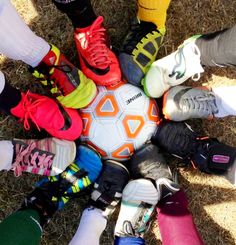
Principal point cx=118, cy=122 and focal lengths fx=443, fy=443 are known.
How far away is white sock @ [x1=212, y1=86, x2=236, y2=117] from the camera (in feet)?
5.43

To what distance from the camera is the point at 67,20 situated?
1.79m

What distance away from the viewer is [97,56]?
1.60 m

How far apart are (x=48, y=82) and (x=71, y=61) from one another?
Answer: 0.21 metres

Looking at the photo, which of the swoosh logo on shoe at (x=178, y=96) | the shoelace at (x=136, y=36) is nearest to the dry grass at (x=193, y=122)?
the shoelace at (x=136, y=36)

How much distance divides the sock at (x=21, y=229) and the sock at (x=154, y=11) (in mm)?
826

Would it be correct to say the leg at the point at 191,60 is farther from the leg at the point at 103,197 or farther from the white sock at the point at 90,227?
the white sock at the point at 90,227

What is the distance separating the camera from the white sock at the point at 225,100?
1656 mm

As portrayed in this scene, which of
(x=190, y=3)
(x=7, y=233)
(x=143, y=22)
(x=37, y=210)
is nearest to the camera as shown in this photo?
(x=7, y=233)

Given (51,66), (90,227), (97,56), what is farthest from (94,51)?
(90,227)

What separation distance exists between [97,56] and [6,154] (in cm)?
47

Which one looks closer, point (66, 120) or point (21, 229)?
point (21, 229)

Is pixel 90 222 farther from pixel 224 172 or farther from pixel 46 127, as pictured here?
pixel 224 172

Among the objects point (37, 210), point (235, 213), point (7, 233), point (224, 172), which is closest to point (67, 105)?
point (37, 210)

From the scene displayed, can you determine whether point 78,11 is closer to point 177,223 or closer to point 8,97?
point 8,97
